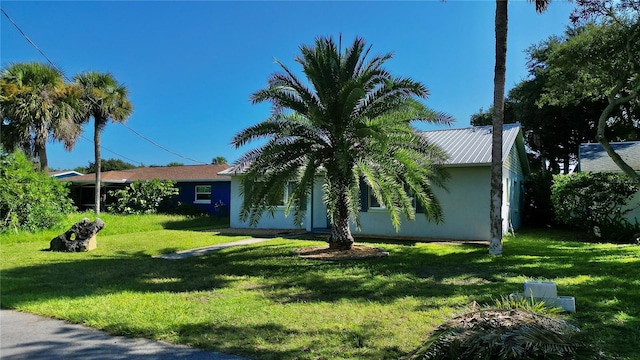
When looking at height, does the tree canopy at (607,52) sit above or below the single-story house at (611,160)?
above

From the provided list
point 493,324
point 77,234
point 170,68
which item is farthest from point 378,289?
point 170,68

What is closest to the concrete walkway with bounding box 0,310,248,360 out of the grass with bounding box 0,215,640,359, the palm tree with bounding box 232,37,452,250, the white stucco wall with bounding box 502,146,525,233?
the grass with bounding box 0,215,640,359

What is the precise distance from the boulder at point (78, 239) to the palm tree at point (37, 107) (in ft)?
36.1

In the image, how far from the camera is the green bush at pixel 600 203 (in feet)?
43.9

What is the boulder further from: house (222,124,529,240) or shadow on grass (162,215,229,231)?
shadow on grass (162,215,229,231)

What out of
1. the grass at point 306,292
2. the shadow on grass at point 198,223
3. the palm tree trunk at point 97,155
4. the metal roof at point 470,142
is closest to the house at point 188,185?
the shadow on grass at point 198,223

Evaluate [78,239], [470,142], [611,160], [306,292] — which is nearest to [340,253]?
[306,292]

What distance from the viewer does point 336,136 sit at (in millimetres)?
9859

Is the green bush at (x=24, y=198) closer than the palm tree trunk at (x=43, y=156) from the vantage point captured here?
Yes

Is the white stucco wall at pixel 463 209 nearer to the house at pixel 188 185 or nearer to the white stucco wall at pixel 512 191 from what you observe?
the white stucco wall at pixel 512 191

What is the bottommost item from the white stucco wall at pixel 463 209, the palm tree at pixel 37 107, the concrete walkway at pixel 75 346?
the concrete walkway at pixel 75 346

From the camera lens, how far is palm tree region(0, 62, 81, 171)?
18.7m

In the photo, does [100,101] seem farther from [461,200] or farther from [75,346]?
[75,346]

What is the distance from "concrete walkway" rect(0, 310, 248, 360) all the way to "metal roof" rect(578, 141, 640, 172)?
1777 cm
